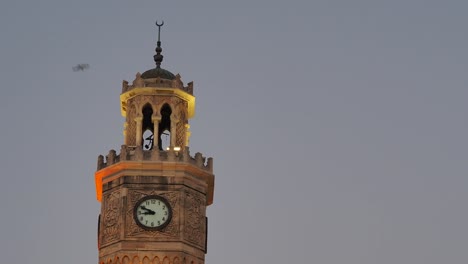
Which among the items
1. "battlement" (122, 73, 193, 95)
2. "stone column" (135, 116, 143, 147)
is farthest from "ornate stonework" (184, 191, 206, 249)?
"battlement" (122, 73, 193, 95)

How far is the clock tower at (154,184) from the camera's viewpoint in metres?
60.2

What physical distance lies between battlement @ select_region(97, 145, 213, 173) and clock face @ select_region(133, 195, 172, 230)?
188cm

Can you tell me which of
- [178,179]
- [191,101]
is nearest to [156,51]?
[191,101]

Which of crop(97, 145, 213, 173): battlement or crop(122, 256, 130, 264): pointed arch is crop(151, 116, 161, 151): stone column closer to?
crop(97, 145, 213, 173): battlement

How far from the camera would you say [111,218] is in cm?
6122

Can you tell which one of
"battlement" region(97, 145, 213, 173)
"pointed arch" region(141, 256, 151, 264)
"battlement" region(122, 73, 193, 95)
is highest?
"battlement" region(122, 73, 193, 95)

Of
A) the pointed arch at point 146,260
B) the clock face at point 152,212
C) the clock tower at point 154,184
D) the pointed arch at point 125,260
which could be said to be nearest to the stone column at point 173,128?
the clock tower at point 154,184

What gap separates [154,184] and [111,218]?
235cm

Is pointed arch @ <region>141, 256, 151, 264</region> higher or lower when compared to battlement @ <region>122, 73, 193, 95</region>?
lower

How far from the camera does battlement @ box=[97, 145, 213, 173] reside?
62.0 m

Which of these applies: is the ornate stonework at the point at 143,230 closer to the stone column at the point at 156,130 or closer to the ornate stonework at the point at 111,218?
the ornate stonework at the point at 111,218

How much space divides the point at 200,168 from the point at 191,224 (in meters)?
2.76

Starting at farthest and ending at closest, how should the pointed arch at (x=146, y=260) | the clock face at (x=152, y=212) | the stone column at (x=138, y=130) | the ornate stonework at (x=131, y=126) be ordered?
the ornate stonework at (x=131, y=126) < the stone column at (x=138, y=130) < the clock face at (x=152, y=212) < the pointed arch at (x=146, y=260)

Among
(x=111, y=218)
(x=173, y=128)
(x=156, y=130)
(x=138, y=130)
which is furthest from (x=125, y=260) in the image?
(x=173, y=128)
